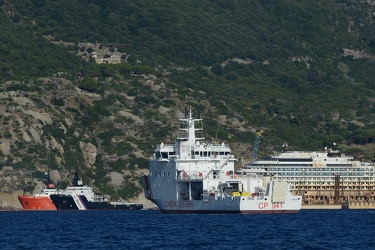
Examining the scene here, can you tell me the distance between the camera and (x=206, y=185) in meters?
176

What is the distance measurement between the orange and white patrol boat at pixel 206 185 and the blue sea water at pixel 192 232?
267 centimetres

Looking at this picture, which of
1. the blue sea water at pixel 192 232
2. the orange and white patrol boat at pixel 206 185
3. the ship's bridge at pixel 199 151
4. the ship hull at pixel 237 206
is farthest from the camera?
the ship's bridge at pixel 199 151

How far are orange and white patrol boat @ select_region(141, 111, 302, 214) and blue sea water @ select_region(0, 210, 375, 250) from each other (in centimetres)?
267

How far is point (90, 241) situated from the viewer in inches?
4921

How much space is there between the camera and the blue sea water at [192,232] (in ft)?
394

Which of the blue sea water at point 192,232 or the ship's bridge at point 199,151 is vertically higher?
the ship's bridge at point 199,151

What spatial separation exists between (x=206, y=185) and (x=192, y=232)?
1567 inches

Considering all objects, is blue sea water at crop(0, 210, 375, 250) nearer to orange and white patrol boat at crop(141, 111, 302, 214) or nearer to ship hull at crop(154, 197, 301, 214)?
ship hull at crop(154, 197, 301, 214)

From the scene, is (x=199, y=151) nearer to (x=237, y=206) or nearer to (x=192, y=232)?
(x=237, y=206)

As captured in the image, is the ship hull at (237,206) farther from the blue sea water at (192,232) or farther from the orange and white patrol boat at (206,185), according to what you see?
the blue sea water at (192,232)

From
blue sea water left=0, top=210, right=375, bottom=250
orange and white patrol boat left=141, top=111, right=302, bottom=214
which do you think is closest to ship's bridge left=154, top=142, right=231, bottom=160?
orange and white patrol boat left=141, top=111, right=302, bottom=214

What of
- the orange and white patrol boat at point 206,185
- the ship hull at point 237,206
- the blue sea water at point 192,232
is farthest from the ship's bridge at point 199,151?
the blue sea water at point 192,232

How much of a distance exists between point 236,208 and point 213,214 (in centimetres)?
375

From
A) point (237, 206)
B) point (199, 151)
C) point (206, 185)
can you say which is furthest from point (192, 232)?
point (199, 151)
